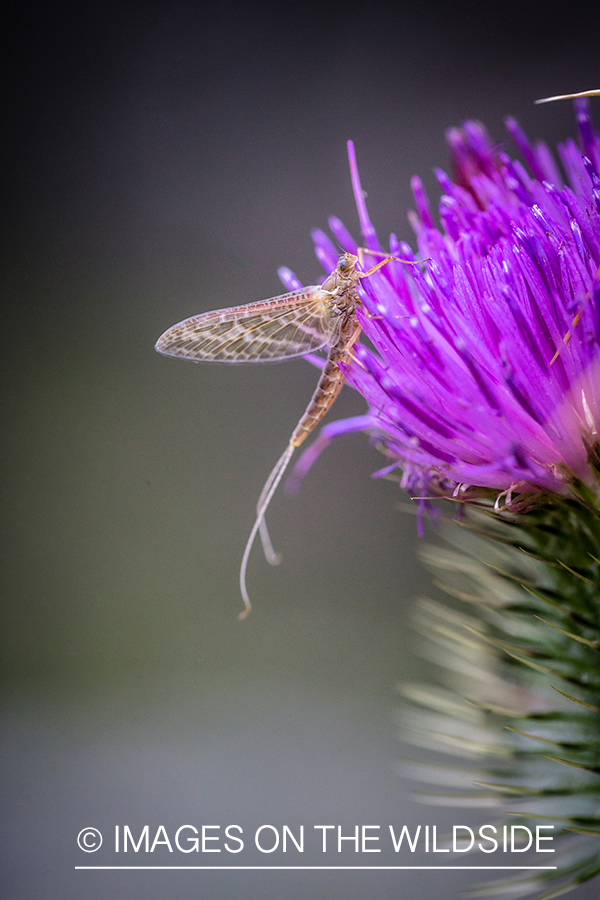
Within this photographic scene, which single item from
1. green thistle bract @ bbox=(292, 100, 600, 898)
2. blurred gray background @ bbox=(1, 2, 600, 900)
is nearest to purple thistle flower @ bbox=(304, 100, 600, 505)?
green thistle bract @ bbox=(292, 100, 600, 898)

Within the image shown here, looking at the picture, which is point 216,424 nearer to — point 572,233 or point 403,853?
point 403,853

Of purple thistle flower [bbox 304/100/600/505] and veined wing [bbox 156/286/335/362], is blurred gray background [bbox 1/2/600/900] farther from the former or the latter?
purple thistle flower [bbox 304/100/600/505]

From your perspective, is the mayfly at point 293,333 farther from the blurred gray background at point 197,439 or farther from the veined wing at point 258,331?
the blurred gray background at point 197,439

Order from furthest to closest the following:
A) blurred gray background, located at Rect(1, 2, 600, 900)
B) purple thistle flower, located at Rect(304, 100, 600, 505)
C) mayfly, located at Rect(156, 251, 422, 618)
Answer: blurred gray background, located at Rect(1, 2, 600, 900)
mayfly, located at Rect(156, 251, 422, 618)
purple thistle flower, located at Rect(304, 100, 600, 505)

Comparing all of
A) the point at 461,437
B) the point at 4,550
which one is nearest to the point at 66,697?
the point at 4,550

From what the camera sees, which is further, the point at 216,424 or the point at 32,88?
the point at 216,424
